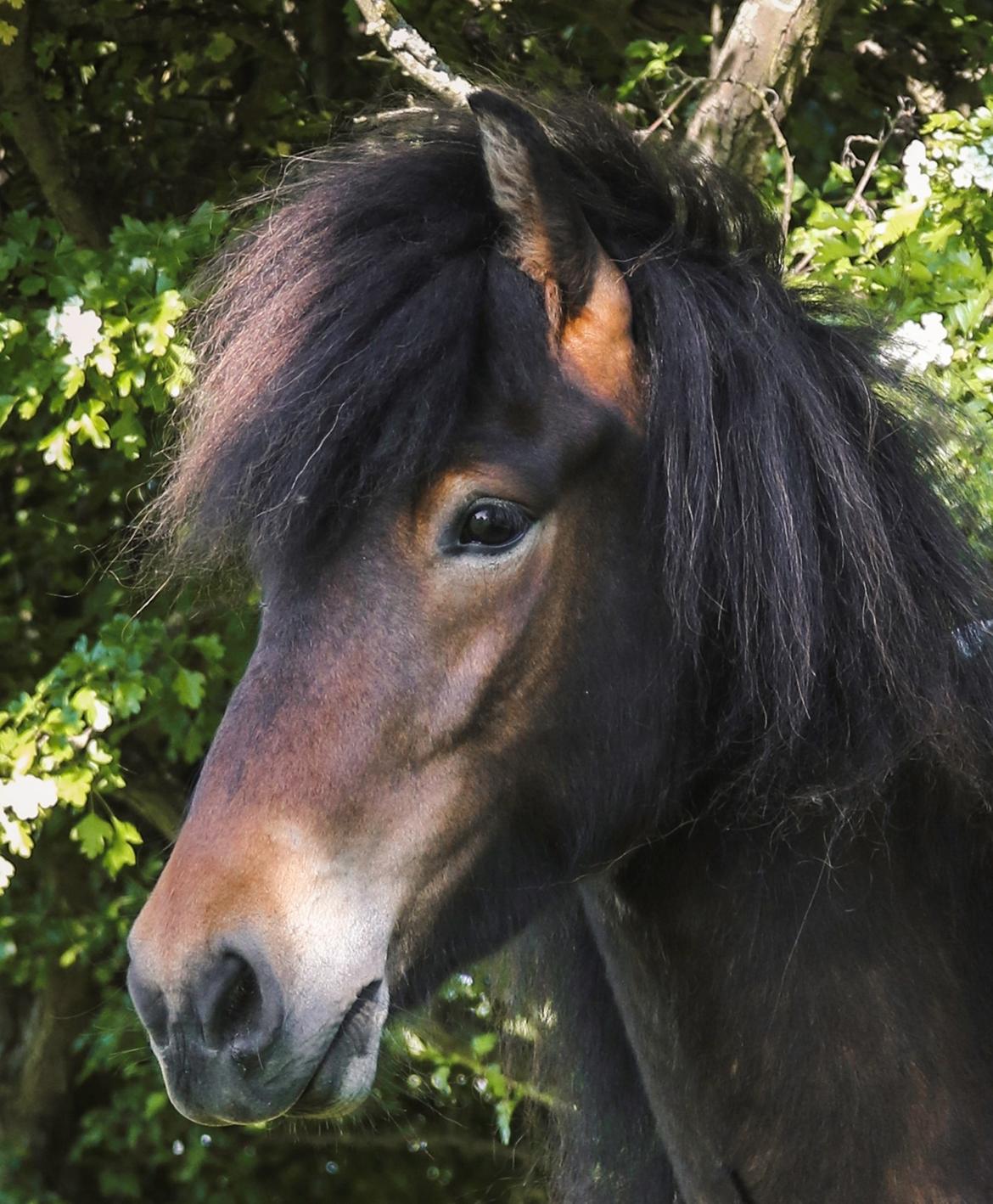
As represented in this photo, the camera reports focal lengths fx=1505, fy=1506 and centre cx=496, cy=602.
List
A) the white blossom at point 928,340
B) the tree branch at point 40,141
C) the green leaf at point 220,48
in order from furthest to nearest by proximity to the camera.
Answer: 1. the green leaf at point 220,48
2. the tree branch at point 40,141
3. the white blossom at point 928,340

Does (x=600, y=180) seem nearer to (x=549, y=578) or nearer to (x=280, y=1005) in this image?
(x=549, y=578)

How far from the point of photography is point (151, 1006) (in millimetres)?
1543

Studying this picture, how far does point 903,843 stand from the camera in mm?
1881

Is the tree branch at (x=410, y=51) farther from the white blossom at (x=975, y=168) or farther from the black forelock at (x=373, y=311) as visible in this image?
the white blossom at (x=975, y=168)

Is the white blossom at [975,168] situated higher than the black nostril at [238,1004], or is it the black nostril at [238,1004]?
the white blossom at [975,168]

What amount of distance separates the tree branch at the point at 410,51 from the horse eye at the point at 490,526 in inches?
49.6

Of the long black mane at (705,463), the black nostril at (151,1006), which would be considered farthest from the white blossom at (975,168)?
the black nostril at (151,1006)

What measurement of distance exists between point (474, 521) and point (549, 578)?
0.36ft

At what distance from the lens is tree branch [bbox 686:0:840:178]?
3107mm

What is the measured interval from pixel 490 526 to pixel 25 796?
6.55 feet

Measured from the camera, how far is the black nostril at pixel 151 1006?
1536 millimetres

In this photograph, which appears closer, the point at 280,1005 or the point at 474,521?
the point at 280,1005

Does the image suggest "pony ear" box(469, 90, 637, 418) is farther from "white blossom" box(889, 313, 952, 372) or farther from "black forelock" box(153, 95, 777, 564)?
"white blossom" box(889, 313, 952, 372)

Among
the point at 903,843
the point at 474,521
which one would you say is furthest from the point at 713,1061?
the point at 474,521
